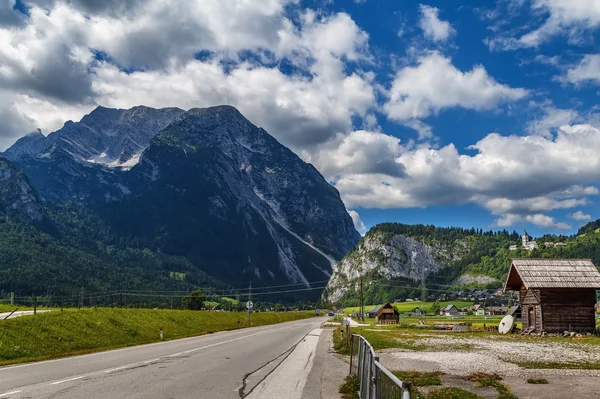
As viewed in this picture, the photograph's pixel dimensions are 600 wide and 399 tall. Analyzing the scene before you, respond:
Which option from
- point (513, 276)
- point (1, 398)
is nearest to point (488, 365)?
point (1, 398)

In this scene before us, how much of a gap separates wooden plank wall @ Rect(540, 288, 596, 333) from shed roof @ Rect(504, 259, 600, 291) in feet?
2.33

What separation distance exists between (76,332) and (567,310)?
43.9 m

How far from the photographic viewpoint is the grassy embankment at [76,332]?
88.8ft

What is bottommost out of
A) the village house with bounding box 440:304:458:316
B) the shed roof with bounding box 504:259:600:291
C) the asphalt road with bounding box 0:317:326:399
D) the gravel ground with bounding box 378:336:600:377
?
the village house with bounding box 440:304:458:316

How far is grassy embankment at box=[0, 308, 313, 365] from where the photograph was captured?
27.1 metres

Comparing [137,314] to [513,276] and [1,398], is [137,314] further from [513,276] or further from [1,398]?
[513,276]

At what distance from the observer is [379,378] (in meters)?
9.23

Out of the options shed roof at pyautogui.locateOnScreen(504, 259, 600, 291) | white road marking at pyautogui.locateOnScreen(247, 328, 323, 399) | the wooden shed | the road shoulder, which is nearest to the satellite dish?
the wooden shed

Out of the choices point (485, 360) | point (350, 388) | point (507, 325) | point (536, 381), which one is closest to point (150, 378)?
point (350, 388)

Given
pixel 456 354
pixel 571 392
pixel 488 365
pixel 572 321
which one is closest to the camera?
pixel 571 392

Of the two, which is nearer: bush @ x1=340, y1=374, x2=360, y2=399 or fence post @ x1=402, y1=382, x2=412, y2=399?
fence post @ x1=402, y1=382, x2=412, y2=399

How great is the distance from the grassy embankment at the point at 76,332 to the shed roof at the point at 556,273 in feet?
117

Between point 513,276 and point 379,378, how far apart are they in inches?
1941

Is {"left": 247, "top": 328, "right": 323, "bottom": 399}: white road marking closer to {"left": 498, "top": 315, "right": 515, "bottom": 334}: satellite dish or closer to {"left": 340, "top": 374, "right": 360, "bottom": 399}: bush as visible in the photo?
{"left": 340, "top": 374, "right": 360, "bottom": 399}: bush
